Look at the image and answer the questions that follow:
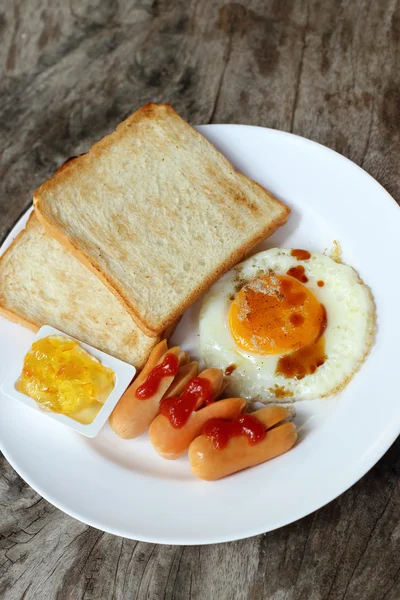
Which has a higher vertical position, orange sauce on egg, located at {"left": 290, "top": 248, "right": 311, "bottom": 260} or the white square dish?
orange sauce on egg, located at {"left": 290, "top": 248, "right": 311, "bottom": 260}

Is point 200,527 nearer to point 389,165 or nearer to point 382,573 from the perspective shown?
point 382,573

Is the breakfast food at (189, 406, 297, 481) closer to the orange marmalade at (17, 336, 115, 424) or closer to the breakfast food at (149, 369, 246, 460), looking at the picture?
the breakfast food at (149, 369, 246, 460)

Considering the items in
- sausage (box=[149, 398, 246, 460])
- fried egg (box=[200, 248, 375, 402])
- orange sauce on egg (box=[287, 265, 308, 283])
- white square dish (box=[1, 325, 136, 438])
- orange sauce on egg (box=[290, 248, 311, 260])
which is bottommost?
white square dish (box=[1, 325, 136, 438])


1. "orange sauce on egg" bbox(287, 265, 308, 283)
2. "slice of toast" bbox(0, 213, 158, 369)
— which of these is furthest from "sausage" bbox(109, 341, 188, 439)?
"orange sauce on egg" bbox(287, 265, 308, 283)

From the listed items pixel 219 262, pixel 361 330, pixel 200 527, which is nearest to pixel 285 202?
pixel 219 262

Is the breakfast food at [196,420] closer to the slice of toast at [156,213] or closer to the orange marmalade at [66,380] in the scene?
the orange marmalade at [66,380]

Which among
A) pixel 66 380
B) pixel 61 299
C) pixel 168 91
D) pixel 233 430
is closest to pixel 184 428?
pixel 233 430
